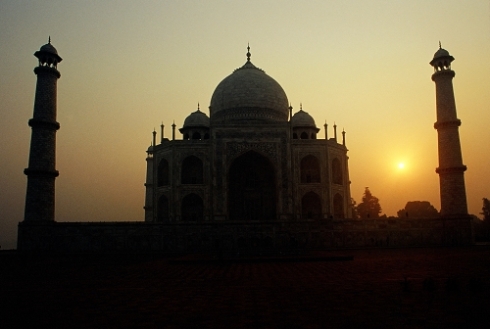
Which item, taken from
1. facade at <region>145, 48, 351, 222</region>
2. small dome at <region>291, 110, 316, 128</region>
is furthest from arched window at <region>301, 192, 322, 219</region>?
small dome at <region>291, 110, 316, 128</region>

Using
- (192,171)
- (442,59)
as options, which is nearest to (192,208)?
(192,171)

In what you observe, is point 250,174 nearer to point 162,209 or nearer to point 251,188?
point 251,188

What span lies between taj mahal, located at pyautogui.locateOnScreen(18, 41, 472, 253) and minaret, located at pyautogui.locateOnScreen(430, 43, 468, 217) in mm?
50

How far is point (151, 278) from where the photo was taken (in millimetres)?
9945

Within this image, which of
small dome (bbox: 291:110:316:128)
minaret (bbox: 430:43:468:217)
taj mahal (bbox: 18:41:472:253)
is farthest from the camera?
small dome (bbox: 291:110:316:128)

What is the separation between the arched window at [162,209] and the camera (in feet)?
92.3

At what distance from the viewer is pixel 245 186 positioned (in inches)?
1142

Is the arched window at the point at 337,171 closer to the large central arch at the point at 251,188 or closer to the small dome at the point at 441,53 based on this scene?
the large central arch at the point at 251,188

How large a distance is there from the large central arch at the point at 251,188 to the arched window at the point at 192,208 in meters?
1.79

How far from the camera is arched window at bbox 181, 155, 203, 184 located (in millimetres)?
28594

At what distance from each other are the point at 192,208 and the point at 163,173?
3014 mm

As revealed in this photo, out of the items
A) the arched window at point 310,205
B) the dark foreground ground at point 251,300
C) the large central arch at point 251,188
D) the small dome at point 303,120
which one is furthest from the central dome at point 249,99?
the dark foreground ground at point 251,300

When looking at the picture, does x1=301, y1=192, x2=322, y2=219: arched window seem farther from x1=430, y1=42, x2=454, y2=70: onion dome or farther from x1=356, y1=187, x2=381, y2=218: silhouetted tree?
x1=356, y1=187, x2=381, y2=218: silhouetted tree

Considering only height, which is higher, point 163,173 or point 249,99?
point 249,99
